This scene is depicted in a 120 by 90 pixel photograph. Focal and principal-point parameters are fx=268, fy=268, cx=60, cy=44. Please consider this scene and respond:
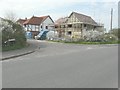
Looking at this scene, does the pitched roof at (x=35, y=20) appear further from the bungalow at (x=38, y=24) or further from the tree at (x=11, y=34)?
the tree at (x=11, y=34)

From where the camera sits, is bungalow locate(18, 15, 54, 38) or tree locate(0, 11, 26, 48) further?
bungalow locate(18, 15, 54, 38)

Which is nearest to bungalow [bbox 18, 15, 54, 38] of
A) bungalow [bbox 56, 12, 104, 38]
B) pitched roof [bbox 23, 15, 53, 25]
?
pitched roof [bbox 23, 15, 53, 25]

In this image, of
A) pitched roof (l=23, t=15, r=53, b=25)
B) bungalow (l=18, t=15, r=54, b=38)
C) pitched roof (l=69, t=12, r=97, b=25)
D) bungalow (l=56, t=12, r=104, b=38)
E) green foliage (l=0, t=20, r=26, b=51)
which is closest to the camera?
green foliage (l=0, t=20, r=26, b=51)

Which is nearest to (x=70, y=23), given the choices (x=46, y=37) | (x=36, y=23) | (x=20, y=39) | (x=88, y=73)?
(x=36, y=23)

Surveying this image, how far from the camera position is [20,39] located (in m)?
29.8

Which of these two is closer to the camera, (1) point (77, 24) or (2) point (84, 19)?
(1) point (77, 24)

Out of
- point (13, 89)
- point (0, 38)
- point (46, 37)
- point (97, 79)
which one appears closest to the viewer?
point (13, 89)

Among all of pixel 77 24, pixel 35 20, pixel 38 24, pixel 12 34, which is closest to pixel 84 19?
pixel 77 24

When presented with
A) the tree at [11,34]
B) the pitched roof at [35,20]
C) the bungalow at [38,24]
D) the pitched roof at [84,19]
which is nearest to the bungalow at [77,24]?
the pitched roof at [84,19]

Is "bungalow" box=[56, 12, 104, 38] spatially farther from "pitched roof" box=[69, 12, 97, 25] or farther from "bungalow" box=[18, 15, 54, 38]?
"bungalow" box=[18, 15, 54, 38]

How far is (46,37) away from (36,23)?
24.9 m

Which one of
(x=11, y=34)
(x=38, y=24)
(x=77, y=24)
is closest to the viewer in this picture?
(x=11, y=34)

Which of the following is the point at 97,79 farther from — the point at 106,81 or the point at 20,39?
the point at 20,39

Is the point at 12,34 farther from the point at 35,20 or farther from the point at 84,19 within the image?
the point at 35,20
